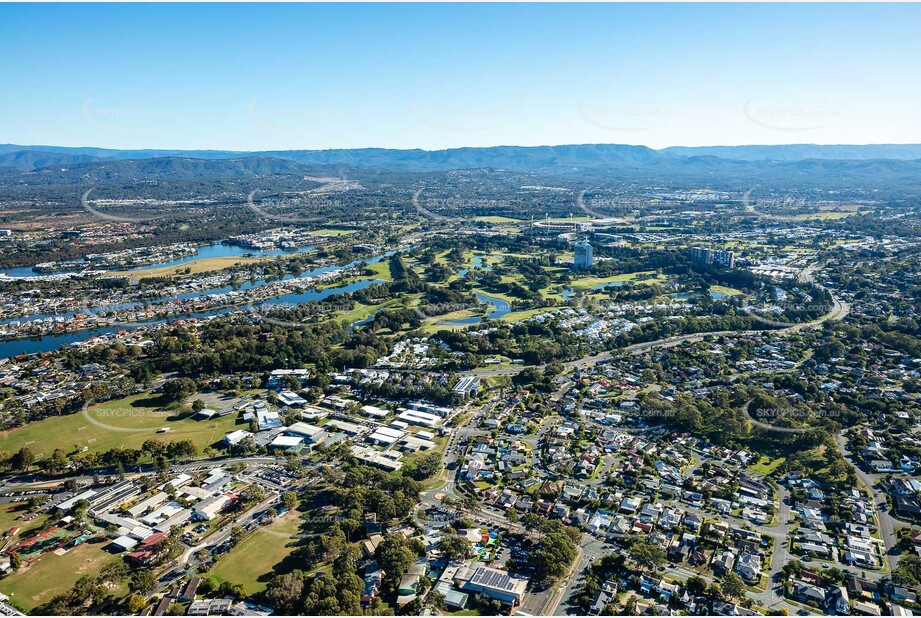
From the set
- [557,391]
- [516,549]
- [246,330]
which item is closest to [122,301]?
[246,330]

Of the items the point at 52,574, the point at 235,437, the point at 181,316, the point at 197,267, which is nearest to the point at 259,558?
the point at 52,574

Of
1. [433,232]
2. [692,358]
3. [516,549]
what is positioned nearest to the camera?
[516,549]

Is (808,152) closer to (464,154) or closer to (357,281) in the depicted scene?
(464,154)

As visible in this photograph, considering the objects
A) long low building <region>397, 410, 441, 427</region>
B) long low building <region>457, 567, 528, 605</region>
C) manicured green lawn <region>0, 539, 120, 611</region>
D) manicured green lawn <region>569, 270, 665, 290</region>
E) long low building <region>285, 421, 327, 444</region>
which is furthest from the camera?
manicured green lawn <region>569, 270, 665, 290</region>

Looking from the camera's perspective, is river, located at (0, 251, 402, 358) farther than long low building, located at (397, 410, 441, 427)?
Yes

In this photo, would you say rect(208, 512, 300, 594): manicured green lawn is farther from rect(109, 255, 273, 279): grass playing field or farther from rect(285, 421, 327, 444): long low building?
rect(109, 255, 273, 279): grass playing field

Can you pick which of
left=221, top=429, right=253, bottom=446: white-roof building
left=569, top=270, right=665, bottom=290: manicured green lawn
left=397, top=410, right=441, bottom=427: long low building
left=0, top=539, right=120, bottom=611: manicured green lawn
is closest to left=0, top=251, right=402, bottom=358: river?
left=569, top=270, right=665, bottom=290: manicured green lawn

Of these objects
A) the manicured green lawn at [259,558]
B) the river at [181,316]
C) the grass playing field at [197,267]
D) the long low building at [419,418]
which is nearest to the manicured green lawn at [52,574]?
the manicured green lawn at [259,558]

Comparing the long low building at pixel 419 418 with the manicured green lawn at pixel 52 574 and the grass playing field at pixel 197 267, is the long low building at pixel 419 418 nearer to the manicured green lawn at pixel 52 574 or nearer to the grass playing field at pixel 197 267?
the manicured green lawn at pixel 52 574

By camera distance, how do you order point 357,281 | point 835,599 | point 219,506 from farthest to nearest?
point 357,281
point 219,506
point 835,599
